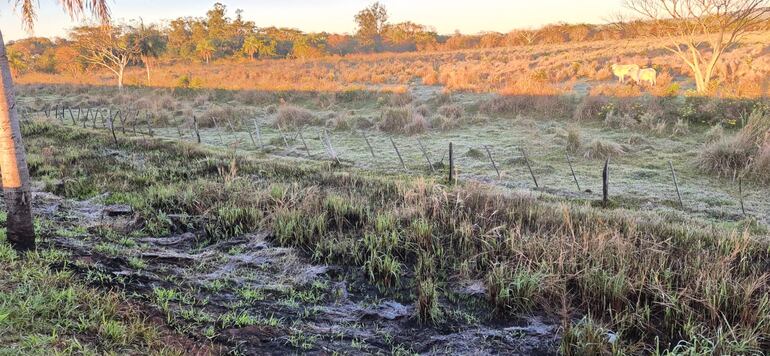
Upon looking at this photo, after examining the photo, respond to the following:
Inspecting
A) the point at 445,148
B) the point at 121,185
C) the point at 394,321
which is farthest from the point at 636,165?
the point at 121,185

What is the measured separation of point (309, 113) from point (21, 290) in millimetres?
15339

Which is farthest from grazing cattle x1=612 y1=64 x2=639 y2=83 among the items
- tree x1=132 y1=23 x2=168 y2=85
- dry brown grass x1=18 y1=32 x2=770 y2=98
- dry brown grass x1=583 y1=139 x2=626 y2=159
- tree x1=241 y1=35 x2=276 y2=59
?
tree x1=241 y1=35 x2=276 y2=59

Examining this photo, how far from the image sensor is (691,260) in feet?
17.5

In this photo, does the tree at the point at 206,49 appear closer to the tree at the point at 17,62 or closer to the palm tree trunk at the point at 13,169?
the tree at the point at 17,62

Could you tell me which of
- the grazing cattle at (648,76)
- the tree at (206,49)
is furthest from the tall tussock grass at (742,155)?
the tree at (206,49)

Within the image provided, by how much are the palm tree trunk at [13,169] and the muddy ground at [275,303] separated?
384 mm

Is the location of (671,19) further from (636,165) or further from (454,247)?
(454,247)

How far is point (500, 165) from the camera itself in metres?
11.4

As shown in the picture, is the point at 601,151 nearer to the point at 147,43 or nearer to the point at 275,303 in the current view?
the point at 275,303

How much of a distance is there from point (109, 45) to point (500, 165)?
29.1m

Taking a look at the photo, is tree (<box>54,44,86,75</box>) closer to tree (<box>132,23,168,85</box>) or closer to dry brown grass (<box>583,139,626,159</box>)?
tree (<box>132,23,168,85</box>)

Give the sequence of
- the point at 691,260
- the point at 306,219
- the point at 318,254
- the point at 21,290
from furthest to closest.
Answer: the point at 306,219, the point at 318,254, the point at 691,260, the point at 21,290

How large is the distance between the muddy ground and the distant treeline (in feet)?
110

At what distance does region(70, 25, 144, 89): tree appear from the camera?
1228 inches
